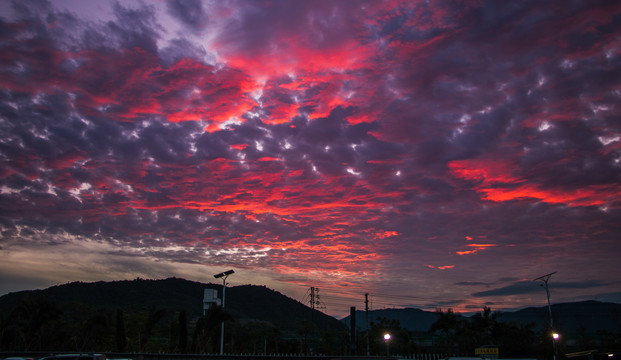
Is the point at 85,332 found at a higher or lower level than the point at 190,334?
higher

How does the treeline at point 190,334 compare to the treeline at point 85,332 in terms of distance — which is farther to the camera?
the treeline at point 190,334

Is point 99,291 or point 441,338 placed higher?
point 99,291

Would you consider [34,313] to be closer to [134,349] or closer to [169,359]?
[134,349]

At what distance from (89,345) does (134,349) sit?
18.7 ft

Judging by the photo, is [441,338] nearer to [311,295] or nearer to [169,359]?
[311,295]

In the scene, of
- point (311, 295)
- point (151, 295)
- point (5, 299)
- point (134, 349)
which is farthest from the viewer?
point (151, 295)

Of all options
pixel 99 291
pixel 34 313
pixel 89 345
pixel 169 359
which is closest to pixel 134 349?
pixel 89 345

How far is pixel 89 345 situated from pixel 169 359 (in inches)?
1386

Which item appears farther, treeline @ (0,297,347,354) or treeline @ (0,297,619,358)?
treeline @ (0,297,619,358)

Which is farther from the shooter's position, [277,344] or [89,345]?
[277,344]

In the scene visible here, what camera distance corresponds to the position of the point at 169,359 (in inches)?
1213

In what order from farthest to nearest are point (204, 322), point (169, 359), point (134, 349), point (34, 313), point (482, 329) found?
point (482, 329)
point (134, 349)
point (34, 313)
point (204, 322)
point (169, 359)

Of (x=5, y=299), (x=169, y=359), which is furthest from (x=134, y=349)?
(x=5, y=299)

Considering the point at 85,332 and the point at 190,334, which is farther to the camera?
the point at 190,334
